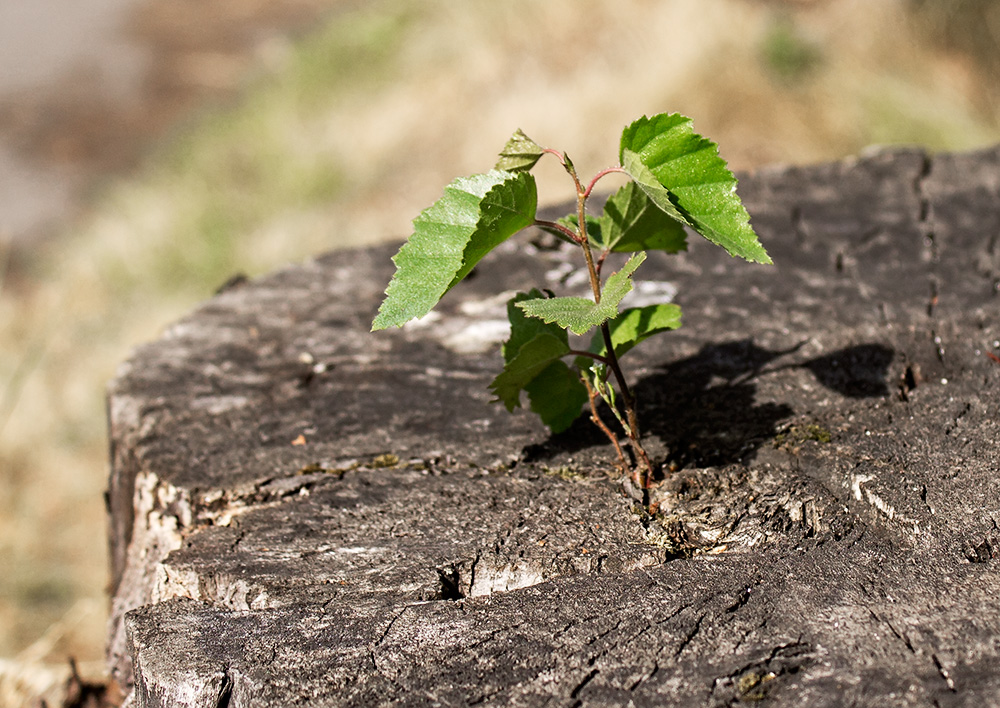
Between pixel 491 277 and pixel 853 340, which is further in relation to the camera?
pixel 491 277

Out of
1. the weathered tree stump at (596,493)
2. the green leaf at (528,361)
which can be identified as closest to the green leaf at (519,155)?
the green leaf at (528,361)

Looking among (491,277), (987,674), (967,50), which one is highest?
(967,50)

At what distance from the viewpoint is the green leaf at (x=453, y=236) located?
3.53ft

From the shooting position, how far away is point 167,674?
106 centimetres

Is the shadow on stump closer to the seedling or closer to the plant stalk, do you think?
the plant stalk

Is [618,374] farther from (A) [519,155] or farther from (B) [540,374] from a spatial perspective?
(A) [519,155]

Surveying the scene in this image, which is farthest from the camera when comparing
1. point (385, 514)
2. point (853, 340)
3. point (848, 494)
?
point (853, 340)

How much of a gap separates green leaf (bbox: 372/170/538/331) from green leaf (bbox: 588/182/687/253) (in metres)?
0.16

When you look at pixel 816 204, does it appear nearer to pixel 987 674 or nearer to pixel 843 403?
pixel 843 403

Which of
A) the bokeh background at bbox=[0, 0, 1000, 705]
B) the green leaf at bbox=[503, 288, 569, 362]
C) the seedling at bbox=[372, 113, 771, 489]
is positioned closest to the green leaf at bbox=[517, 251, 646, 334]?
the seedling at bbox=[372, 113, 771, 489]

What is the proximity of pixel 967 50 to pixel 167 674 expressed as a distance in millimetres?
5834

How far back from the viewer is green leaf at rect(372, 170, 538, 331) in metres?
1.08

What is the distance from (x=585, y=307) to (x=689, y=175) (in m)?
0.20

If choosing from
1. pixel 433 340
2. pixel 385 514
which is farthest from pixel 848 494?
pixel 433 340
